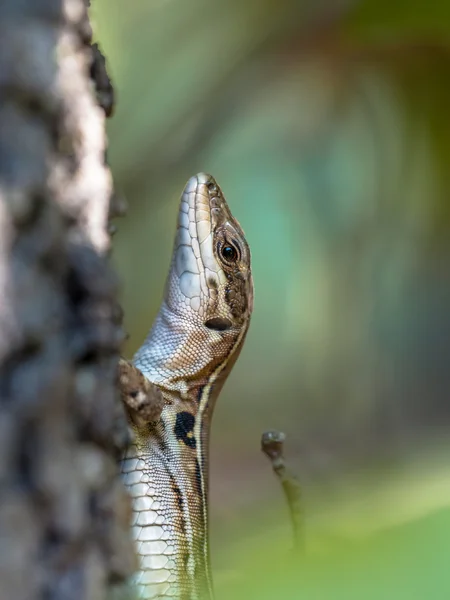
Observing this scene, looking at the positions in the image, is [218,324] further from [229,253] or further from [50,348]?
[50,348]

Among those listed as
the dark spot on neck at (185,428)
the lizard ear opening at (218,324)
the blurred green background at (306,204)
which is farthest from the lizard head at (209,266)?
the blurred green background at (306,204)

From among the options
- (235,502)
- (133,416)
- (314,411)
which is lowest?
(133,416)

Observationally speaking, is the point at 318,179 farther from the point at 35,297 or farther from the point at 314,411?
the point at 35,297

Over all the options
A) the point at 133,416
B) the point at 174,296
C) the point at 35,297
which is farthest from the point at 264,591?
the point at 174,296

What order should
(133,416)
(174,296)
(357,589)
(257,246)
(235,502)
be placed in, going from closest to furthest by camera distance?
(357,589)
(133,416)
(174,296)
(235,502)
(257,246)

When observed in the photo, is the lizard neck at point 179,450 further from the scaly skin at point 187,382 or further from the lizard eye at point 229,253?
the lizard eye at point 229,253

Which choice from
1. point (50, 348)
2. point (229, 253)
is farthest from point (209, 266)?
point (50, 348)

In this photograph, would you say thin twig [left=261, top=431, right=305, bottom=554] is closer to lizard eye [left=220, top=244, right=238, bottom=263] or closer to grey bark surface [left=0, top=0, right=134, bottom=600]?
lizard eye [left=220, top=244, right=238, bottom=263]
